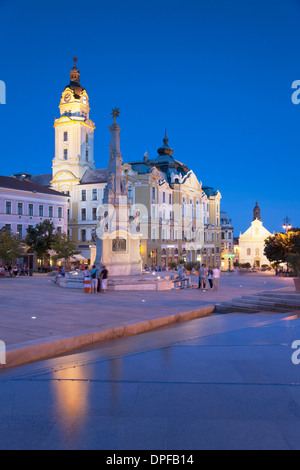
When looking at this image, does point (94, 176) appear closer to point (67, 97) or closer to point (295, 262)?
point (67, 97)

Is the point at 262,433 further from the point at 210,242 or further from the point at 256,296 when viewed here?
the point at 210,242

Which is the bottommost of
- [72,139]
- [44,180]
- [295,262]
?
[295,262]

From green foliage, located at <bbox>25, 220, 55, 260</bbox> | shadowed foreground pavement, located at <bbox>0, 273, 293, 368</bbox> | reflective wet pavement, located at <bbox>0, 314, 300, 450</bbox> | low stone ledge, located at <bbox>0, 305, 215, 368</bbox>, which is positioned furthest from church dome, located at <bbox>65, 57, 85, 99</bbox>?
reflective wet pavement, located at <bbox>0, 314, 300, 450</bbox>

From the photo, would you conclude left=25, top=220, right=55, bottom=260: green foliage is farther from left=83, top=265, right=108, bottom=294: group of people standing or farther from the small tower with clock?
left=83, top=265, right=108, bottom=294: group of people standing

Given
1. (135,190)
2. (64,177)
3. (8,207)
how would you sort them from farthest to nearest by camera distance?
1. (64,177)
2. (135,190)
3. (8,207)

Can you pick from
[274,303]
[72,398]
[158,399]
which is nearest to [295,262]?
[274,303]

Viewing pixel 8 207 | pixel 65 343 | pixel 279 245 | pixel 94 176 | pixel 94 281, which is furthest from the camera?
pixel 94 176

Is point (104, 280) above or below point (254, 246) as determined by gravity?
below

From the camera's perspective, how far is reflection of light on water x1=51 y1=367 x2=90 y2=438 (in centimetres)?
412

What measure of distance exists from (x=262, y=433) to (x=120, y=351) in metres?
4.05

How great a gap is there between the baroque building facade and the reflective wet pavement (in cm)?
5482

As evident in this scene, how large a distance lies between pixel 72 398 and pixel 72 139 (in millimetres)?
67395

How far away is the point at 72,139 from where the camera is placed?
6825 centimetres

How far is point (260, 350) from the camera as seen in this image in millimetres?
7094
